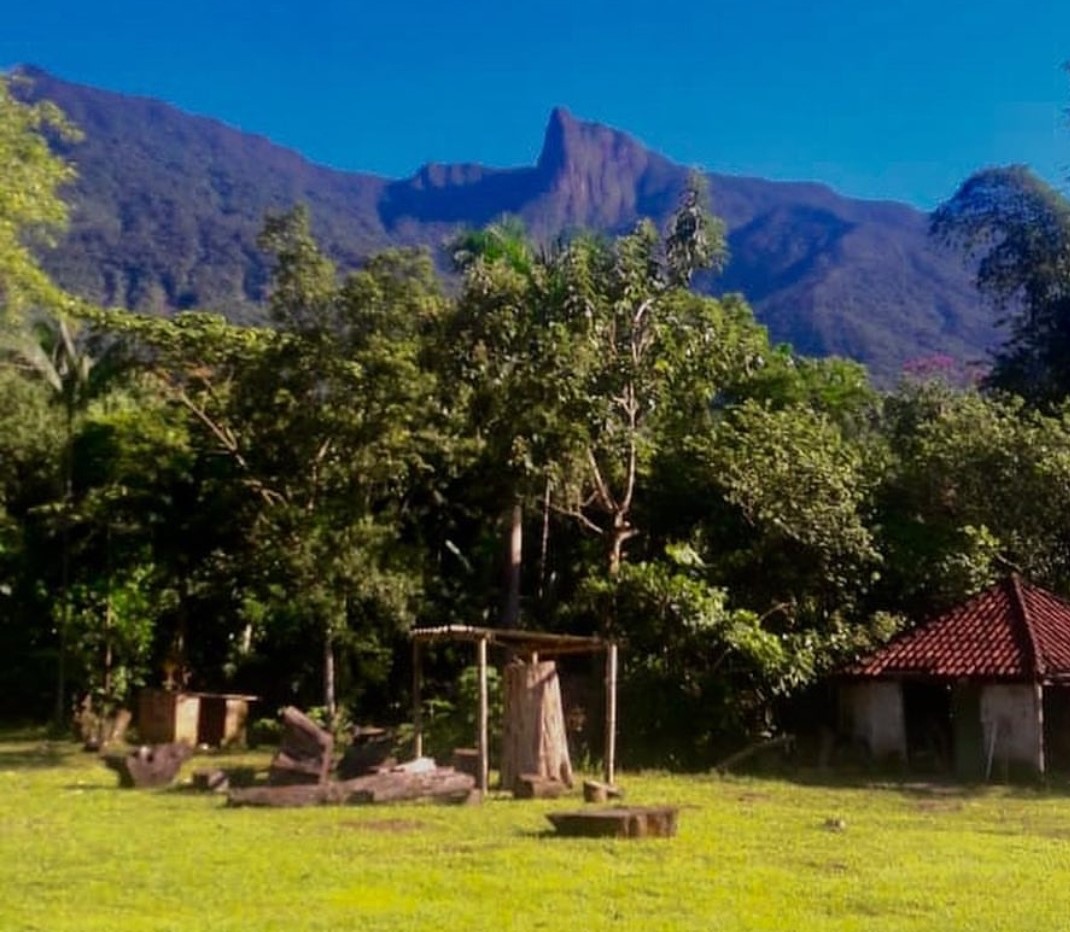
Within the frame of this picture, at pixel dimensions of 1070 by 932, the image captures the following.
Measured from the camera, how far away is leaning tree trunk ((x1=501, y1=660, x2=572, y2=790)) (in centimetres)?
1812

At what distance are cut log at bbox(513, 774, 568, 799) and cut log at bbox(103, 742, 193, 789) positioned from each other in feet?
15.9

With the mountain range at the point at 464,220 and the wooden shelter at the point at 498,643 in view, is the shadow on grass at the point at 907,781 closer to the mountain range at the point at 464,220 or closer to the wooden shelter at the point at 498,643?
the wooden shelter at the point at 498,643

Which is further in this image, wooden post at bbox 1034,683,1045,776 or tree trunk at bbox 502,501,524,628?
tree trunk at bbox 502,501,524,628

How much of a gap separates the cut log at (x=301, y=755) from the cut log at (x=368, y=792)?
63 centimetres

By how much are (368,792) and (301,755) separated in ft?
5.93

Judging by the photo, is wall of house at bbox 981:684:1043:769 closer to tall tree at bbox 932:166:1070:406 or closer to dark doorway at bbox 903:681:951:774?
dark doorway at bbox 903:681:951:774

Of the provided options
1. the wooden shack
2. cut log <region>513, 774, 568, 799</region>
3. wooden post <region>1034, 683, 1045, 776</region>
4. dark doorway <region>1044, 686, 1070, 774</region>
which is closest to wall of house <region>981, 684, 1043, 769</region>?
wooden post <region>1034, 683, 1045, 776</region>

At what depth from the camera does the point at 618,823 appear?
13016 millimetres

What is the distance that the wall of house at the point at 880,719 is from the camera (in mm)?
23188

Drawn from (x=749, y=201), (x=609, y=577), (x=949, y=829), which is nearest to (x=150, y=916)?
(x=949, y=829)

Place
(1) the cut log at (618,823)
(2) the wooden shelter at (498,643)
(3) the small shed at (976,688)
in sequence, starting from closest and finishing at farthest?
(1) the cut log at (618,823)
(2) the wooden shelter at (498,643)
(3) the small shed at (976,688)

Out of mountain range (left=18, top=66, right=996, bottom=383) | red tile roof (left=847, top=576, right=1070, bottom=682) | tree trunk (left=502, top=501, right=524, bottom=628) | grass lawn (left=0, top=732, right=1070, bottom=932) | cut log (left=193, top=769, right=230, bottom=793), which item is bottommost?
grass lawn (left=0, top=732, right=1070, bottom=932)

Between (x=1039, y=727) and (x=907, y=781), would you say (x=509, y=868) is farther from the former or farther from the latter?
(x=1039, y=727)

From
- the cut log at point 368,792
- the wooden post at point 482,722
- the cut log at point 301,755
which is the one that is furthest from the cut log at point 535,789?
the cut log at point 301,755
